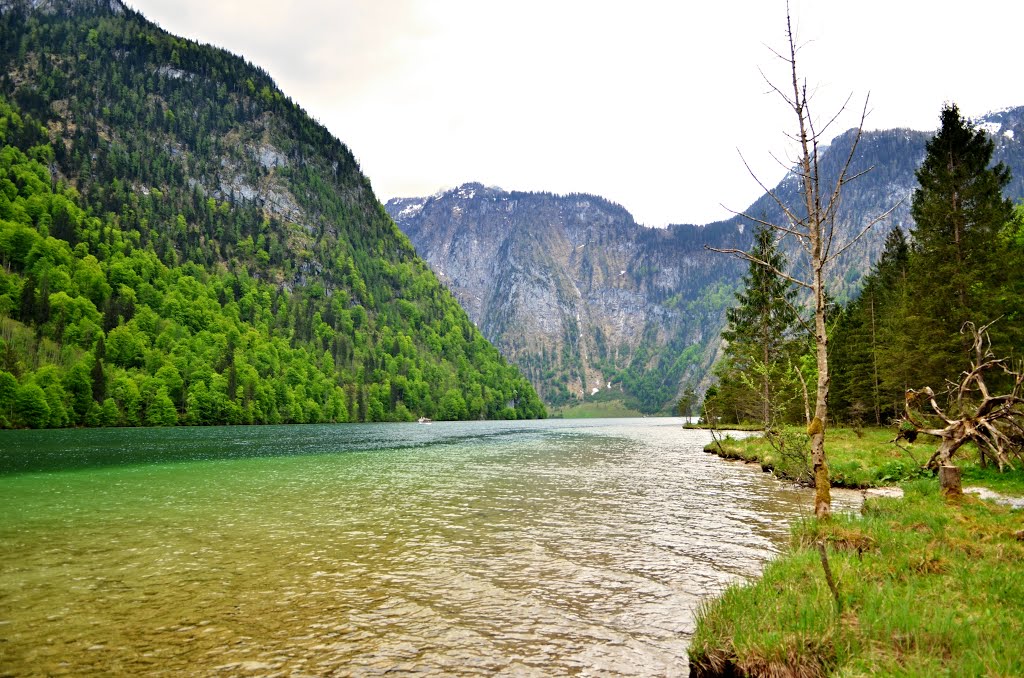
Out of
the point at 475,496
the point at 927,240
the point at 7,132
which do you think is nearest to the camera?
the point at 475,496

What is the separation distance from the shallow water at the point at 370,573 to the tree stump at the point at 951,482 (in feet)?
15.3

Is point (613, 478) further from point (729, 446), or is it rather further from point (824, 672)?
point (824, 672)

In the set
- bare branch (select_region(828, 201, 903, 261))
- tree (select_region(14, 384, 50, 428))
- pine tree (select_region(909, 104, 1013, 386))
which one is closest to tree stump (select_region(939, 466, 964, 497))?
bare branch (select_region(828, 201, 903, 261))

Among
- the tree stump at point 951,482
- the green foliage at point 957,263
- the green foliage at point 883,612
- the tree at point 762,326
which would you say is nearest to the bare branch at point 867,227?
the green foliage at point 883,612

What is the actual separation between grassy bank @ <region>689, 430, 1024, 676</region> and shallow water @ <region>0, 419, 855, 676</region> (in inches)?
57.6

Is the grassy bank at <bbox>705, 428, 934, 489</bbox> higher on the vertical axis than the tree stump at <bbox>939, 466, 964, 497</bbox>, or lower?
lower

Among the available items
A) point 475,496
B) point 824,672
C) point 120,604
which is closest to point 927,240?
point 475,496

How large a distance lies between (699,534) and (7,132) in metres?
253

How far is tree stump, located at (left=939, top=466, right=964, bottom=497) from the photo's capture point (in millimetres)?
16406

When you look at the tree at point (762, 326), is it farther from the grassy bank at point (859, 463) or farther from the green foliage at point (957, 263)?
the grassy bank at point (859, 463)

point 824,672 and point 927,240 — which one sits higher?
point 927,240

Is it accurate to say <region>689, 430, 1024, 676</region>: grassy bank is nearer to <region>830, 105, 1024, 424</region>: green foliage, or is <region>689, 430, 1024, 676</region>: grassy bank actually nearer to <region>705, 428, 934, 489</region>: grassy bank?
<region>705, 428, 934, 489</region>: grassy bank

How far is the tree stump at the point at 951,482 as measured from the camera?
16406mm

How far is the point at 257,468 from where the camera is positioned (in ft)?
131
